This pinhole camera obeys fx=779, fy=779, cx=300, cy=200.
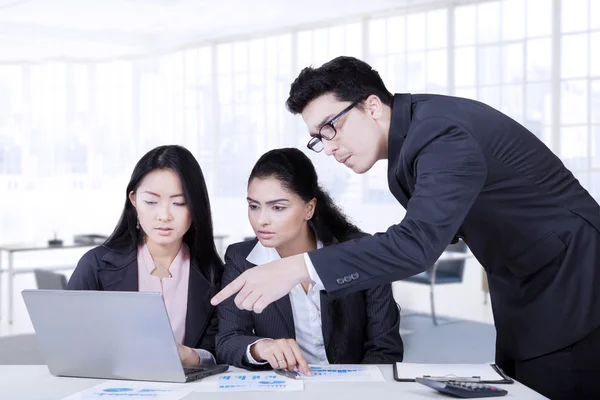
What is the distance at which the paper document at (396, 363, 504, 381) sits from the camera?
1.80 metres

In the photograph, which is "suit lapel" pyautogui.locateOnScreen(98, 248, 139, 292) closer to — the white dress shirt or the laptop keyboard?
the white dress shirt

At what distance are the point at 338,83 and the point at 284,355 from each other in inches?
26.3

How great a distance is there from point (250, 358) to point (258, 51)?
8746 millimetres

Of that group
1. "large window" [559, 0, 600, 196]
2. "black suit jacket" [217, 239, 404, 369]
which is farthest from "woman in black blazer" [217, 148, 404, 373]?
"large window" [559, 0, 600, 196]

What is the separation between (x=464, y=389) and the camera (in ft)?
5.31

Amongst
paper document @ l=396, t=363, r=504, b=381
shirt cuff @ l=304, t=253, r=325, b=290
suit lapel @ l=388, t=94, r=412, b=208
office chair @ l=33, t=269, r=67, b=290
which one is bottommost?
office chair @ l=33, t=269, r=67, b=290

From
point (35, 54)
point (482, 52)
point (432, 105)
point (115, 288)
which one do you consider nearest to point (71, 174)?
point (35, 54)

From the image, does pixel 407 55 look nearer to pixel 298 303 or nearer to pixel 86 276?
pixel 298 303

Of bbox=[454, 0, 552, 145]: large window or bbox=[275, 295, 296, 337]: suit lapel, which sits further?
bbox=[454, 0, 552, 145]: large window

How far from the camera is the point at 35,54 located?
463 inches

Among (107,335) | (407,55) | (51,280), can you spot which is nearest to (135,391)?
(107,335)

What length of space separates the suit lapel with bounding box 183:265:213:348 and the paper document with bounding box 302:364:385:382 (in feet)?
1.72

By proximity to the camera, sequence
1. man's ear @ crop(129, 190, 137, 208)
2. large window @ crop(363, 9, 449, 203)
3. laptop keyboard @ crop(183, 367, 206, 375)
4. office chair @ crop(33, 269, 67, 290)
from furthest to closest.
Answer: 1. large window @ crop(363, 9, 449, 203)
2. office chair @ crop(33, 269, 67, 290)
3. man's ear @ crop(129, 190, 137, 208)
4. laptop keyboard @ crop(183, 367, 206, 375)

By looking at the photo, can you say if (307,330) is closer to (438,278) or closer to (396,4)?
(438,278)
